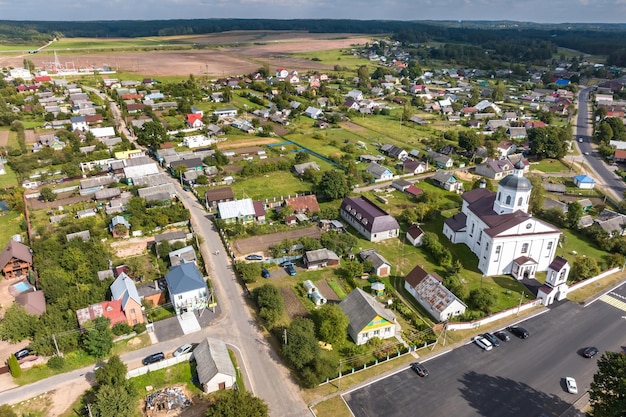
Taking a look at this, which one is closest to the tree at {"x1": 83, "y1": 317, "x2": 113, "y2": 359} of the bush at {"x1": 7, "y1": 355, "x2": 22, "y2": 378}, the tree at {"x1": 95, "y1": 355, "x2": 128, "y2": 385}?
the tree at {"x1": 95, "y1": 355, "x2": 128, "y2": 385}

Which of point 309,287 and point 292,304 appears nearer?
point 292,304

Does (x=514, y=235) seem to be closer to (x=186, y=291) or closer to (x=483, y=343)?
(x=483, y=343)

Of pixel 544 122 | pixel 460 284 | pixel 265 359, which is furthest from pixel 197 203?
pixel 544 122

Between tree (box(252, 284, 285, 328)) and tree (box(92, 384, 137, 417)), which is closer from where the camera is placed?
tree (box(92, 384, 137, 417))

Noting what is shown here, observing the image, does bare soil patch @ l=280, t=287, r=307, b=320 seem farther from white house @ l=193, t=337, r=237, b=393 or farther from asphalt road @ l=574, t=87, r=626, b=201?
asphalt road @ l=574, t=87, r=626, b=201

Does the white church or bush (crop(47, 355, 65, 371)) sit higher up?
the white church

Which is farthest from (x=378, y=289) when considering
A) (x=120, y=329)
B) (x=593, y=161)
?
(x=593, y=161)
